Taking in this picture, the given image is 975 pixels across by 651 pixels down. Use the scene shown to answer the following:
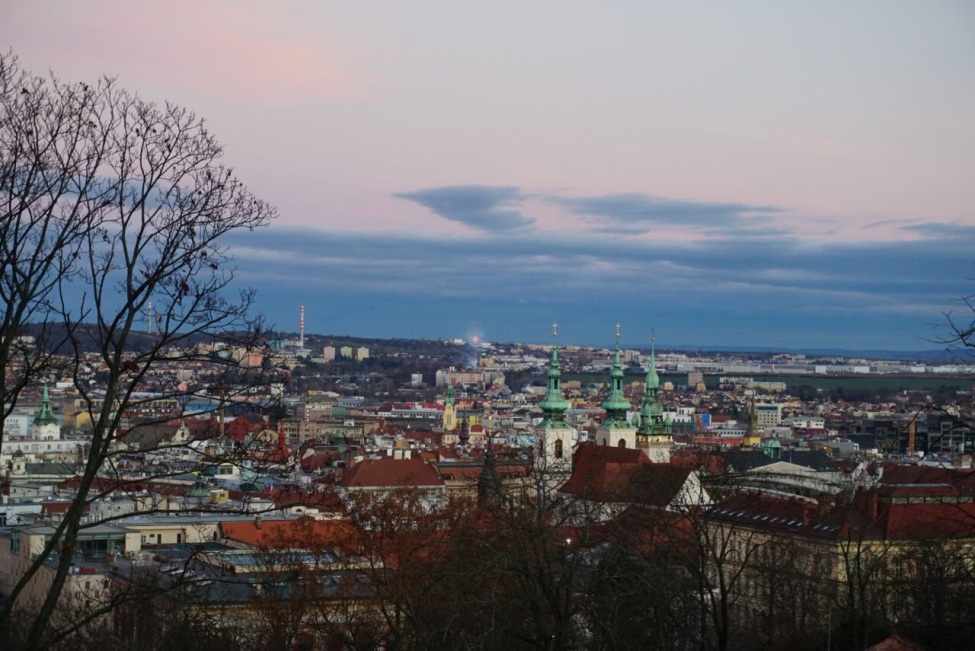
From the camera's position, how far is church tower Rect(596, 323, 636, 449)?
7331 cm

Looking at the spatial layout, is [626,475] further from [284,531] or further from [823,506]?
[284,531]

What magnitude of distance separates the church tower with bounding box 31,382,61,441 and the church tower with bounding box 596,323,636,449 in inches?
1880

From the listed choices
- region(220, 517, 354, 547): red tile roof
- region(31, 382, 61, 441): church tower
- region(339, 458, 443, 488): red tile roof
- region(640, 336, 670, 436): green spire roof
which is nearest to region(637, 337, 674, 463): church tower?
region(640, 336, 670, 436): green spire roof

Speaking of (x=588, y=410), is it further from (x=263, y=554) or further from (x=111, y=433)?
(x=111, y=433)

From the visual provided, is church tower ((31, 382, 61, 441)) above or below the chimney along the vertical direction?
below

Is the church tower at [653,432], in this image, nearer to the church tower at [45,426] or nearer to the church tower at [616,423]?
the church tower at [616,423]

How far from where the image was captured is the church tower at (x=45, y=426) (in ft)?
354

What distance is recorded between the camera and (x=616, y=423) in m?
74.1

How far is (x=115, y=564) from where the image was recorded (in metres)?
37.0

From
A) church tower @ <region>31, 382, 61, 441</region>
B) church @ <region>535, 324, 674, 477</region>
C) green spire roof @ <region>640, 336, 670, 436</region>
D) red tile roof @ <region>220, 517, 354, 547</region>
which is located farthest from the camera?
church tower @ <region>31, 382, 61, 441</region>

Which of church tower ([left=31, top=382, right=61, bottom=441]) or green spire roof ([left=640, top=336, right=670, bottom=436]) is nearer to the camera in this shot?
green spire roof ([left=640, top=336, right=670, bottom=436])

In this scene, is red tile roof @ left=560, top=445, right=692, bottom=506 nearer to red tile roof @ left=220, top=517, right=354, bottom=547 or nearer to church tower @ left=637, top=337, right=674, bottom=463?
red tile roof @ left=220, top=517, right=354, bottom=547

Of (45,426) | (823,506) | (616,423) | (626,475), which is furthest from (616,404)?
(45,426)

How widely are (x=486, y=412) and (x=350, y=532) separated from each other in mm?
150355
